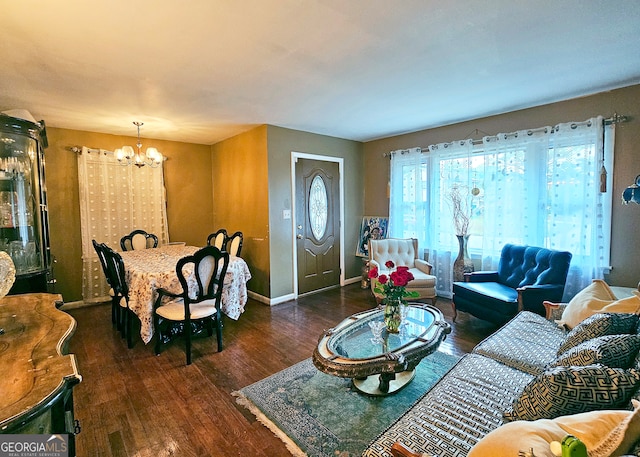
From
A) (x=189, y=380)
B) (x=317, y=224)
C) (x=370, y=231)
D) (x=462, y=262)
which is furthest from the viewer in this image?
(x=370, y=231)

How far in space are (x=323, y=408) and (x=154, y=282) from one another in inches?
75.1

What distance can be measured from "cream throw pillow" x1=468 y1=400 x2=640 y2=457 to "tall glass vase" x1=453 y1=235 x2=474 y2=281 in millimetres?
3232

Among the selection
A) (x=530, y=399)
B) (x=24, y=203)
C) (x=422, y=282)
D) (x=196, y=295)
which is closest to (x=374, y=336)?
(x=530, y=399)

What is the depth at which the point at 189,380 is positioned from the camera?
2.53 m

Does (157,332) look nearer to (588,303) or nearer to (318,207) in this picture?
(318,207)

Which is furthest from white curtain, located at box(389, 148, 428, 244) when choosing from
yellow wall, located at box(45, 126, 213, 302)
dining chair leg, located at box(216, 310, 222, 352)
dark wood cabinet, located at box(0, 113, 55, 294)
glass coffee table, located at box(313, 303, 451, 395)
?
dark wood cabinet, located at box(0, 113, 55, 294)

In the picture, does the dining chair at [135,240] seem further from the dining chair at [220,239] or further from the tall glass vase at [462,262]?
the tall glass vase at [462,262]

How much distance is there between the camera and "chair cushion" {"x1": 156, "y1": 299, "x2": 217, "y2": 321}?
111 inches

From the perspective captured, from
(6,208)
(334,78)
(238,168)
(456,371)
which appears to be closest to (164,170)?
(238,168)

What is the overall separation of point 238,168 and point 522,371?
4394 mm

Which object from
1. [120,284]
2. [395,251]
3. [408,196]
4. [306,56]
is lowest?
[120,284]

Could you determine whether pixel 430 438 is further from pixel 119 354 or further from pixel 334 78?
pixel 119 354

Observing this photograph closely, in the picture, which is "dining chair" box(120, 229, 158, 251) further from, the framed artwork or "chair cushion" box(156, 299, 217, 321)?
the framed artwork

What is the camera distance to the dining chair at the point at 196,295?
9.12 feet
